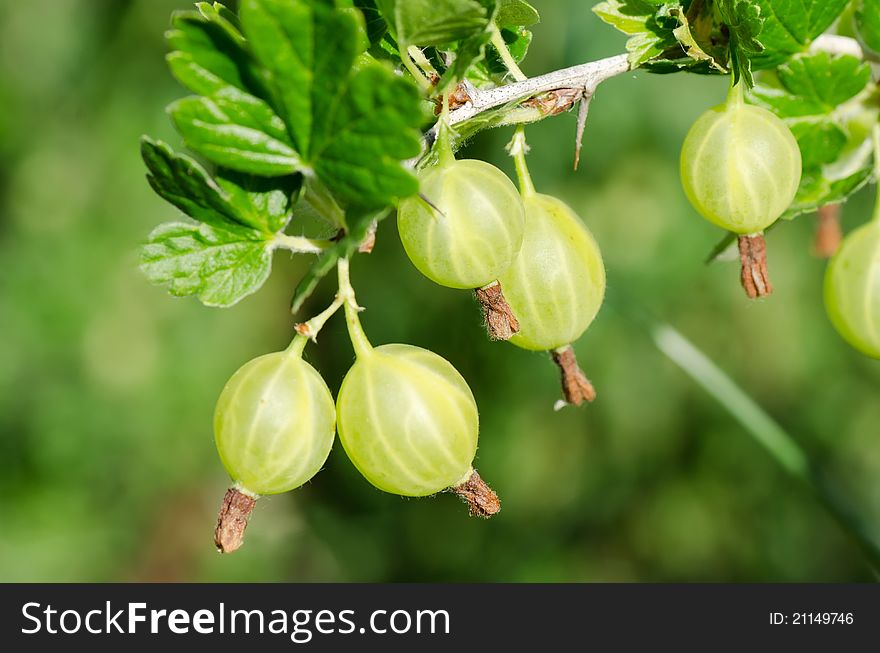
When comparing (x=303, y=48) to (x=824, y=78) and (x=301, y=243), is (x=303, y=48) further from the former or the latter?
(x=824, y=78)

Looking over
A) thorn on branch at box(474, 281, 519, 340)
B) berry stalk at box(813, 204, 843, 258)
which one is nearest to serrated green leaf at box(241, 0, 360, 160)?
thorn on branch at box(474, 281, 519, 340)

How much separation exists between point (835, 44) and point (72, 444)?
2.04 m

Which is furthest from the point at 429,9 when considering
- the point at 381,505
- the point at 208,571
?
the point at 208,571

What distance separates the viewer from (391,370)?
73 cm

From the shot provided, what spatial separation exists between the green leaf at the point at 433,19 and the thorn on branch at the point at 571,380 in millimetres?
329

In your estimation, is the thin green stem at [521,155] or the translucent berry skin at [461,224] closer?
the translucent berry skin at [461,224]

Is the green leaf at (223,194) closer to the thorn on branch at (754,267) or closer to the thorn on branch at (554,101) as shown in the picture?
the thorn on branch at (554,101)

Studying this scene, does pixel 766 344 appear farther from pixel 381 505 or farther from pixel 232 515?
pixel 232 515

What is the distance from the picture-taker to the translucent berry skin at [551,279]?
2.57 ft

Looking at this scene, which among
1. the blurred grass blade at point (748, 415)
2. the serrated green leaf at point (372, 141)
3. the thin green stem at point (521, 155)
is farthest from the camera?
the blurred grass blade at point (748, 415)

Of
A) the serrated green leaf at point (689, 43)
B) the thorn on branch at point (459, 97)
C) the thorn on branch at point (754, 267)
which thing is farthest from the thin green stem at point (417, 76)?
the thorn on branch at point (754, 267)

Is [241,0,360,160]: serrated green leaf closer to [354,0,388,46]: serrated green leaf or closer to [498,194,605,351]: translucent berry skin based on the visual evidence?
[354,0,388,46]: serrated green leaf

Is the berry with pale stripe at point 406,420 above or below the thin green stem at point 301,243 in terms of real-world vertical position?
below

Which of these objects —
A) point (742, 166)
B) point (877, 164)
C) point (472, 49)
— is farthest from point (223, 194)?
point (877, 164)
